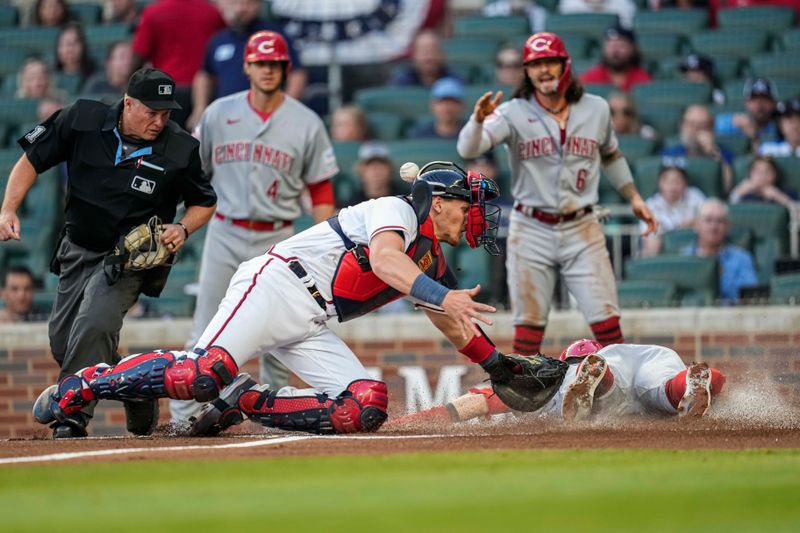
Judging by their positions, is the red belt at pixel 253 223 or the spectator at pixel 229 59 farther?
the spectator at pixel 229 59

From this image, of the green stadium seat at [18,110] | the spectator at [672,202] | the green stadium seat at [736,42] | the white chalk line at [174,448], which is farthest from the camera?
the green stadium seat at [736,42]

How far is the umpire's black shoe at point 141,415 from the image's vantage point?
25.1ft

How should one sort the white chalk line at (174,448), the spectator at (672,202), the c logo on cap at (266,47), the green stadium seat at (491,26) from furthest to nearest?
the green stadium seat at (491,26) < the spectator at (672,202) < the c logo on cap at (266,47) < the white chalk line at (174,448)

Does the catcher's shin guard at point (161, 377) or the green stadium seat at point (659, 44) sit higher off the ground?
the green stadium seat at point (659, 44)

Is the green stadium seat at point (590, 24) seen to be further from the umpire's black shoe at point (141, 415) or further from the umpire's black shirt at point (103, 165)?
the umpire's black shoe at point (141, 415)

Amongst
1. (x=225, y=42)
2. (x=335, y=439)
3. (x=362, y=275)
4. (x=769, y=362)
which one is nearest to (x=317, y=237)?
(x=362, y=275)


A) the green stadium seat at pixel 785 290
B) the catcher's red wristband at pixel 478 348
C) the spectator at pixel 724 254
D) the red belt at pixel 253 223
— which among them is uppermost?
the red belt at pixel 253 223

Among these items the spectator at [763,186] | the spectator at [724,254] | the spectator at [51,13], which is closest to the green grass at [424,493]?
the spectator at [724,254]

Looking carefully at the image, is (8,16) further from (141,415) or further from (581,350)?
(581,350)

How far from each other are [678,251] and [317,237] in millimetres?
4599

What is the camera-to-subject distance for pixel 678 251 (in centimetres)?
1074

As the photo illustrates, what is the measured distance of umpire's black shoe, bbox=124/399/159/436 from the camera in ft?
25.1

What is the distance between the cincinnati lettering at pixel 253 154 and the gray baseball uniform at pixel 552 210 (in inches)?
49.4

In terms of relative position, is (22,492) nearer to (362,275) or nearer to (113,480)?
(113,480)
